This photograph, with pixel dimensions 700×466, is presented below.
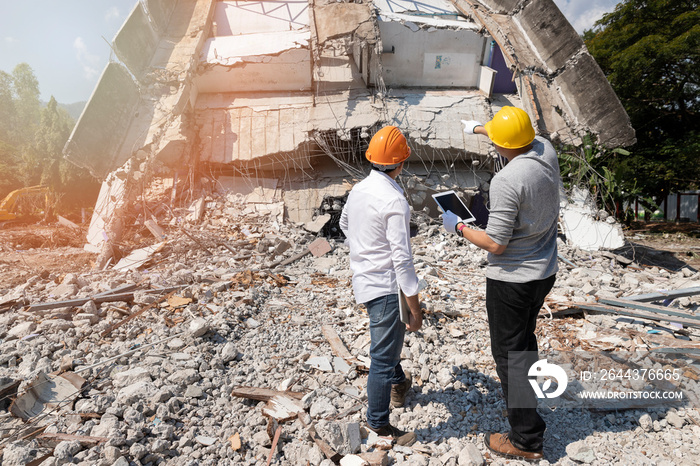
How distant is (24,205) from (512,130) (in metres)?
19.2

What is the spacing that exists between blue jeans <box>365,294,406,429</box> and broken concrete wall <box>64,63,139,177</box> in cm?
745

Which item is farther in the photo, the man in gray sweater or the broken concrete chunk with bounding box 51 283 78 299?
the broken concrete chunk with bounding box 51 283 78 299

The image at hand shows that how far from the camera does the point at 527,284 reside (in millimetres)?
2039

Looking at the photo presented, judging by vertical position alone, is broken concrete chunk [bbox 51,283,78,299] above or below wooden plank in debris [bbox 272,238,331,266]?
below

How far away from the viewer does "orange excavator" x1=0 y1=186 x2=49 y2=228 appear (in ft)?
45.2

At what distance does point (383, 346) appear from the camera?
7.38 feet

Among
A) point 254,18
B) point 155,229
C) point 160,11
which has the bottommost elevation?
point 155,229

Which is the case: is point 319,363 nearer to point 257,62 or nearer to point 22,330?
point 22,330

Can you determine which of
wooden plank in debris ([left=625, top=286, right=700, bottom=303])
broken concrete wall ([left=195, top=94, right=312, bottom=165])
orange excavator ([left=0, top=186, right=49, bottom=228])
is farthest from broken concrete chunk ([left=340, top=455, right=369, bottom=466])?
orange excavator ([left=0, top=186, right=49, bottom=228])

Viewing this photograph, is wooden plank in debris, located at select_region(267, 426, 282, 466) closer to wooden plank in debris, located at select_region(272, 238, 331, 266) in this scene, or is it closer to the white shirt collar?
the white shirt collar

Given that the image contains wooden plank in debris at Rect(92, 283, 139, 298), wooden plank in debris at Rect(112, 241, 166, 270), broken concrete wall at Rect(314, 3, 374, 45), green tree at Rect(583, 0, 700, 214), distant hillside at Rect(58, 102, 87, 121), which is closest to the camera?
wooden plank in debris at Rect(92, 283, 139, 298)

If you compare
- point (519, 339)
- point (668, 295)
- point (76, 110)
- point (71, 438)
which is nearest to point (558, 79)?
point (668, 295)

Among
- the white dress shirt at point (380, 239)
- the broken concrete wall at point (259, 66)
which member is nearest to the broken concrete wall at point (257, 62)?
the broken concrete wall at point (259, 66)

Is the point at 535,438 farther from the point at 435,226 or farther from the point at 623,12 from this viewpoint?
the point at 623,12
